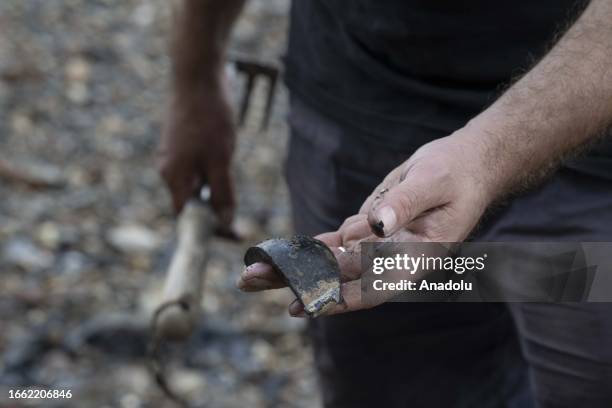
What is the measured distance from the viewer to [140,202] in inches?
149

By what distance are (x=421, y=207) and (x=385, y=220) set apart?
72 millimetres

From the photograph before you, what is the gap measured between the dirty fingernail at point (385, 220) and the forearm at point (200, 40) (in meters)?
1.29

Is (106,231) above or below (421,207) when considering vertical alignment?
below

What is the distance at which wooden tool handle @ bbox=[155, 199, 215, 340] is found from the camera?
2168 mm

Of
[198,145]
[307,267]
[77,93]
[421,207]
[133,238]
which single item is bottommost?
[133,238]

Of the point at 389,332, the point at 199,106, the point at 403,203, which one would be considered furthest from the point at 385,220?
the point at 199,106

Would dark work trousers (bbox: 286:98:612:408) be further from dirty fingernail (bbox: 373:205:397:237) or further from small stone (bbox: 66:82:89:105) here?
small stone (bbox: 66:82:89:105)

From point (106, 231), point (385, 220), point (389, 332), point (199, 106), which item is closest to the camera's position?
point (385, 220)

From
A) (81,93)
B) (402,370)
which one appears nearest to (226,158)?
(402,370)

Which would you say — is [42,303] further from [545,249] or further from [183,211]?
[545,249]

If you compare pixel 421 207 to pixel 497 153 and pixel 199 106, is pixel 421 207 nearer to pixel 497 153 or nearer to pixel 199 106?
pixel 497 153

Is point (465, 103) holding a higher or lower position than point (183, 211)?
higher

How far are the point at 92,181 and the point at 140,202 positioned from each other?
0.24 metres

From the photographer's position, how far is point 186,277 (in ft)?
7.38
